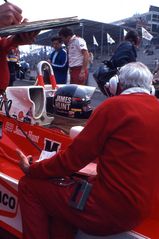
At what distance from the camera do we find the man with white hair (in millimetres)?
1933

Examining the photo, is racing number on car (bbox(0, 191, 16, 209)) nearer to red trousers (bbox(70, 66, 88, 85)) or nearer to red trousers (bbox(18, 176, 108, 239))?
red trousers (bbox(18, 176, 108, 239))

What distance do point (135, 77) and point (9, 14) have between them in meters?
0.75

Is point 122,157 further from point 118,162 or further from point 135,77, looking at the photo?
point 135,77

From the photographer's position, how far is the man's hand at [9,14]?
5.50ft

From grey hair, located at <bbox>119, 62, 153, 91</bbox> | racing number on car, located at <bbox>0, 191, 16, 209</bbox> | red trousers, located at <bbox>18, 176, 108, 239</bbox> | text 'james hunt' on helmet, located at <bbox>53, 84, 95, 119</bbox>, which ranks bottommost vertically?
racing number on car, located at <bbox>0, 191, 16, 209</bbox>

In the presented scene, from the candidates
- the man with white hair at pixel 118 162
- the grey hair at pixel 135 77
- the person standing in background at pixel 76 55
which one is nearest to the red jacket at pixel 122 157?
the man with white hair at pixel 118 162

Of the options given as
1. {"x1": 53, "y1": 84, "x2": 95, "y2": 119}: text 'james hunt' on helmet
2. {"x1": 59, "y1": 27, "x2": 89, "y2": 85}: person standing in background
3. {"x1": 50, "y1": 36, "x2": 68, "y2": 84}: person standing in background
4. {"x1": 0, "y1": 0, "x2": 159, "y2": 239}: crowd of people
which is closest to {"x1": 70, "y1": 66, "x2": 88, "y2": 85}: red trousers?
{"x1": 59, "y1": 27, "x2": 89, "y2": 85}: person standing in background

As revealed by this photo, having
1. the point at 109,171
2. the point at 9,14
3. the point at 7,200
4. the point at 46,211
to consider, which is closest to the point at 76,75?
the point at 7,200

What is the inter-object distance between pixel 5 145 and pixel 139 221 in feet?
4.41

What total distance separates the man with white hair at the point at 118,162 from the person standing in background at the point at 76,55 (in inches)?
173

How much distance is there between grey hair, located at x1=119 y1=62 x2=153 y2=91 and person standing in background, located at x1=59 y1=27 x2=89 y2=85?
4.37m

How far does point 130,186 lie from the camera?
1934 millimetres

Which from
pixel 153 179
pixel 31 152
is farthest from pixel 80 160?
pixel 31 152

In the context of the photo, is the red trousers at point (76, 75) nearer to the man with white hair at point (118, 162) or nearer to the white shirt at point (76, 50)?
the white shirt at point (76, 50)
